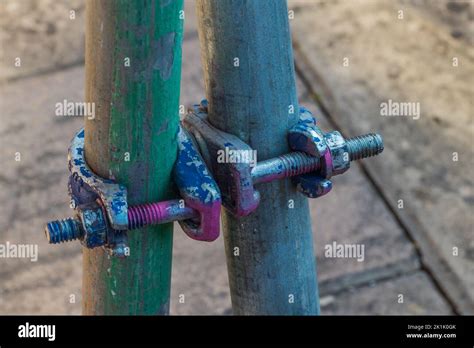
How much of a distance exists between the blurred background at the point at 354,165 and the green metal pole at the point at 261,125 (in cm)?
155

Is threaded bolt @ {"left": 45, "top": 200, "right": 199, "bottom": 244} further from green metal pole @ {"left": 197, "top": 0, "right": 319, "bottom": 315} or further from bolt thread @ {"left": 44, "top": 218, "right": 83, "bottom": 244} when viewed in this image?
green metal pole @ {"left": 197, "top": 0, "right": 319, "bottom": 315}

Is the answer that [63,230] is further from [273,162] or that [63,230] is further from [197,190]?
[273,162]

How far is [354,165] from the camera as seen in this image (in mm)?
3793

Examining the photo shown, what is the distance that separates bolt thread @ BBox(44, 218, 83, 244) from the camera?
1.39 m

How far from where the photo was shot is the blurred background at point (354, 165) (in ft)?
10.9

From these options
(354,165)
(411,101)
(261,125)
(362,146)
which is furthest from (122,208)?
(411,101)

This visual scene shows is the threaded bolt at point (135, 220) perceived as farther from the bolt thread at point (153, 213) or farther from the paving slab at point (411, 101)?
the paving slab at point (411, 101)

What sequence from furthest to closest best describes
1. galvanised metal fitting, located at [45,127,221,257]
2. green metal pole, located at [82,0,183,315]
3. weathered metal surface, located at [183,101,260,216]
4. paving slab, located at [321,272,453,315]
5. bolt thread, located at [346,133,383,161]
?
paving slab, located at [321,272,453,315] < bolt thread, located at [346,133,383,161] < weathered metal surface, located at [183,101,260,216] < galvanised metal fitting, located at [45,127,221,257] < green metal pole, located at [82,0,183,315]

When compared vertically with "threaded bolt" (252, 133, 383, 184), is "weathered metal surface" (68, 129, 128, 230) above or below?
below

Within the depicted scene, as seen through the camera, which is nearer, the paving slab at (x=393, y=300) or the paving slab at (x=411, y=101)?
the paving slab at (x=393, y=300)

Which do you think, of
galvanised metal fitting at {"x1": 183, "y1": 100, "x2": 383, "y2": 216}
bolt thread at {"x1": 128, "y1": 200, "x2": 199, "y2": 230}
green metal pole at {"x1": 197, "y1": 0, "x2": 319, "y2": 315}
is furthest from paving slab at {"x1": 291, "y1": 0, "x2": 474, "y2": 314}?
bolt thread at {"x1": 128, "y1": 200, "x2": 199, "y2": 230}

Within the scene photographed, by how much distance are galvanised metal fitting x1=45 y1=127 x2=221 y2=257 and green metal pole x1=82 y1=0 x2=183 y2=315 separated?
3 cm

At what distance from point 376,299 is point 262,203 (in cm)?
177

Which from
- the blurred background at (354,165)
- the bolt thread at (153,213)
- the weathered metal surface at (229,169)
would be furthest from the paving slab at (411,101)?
the bolt thread at (153,213)
